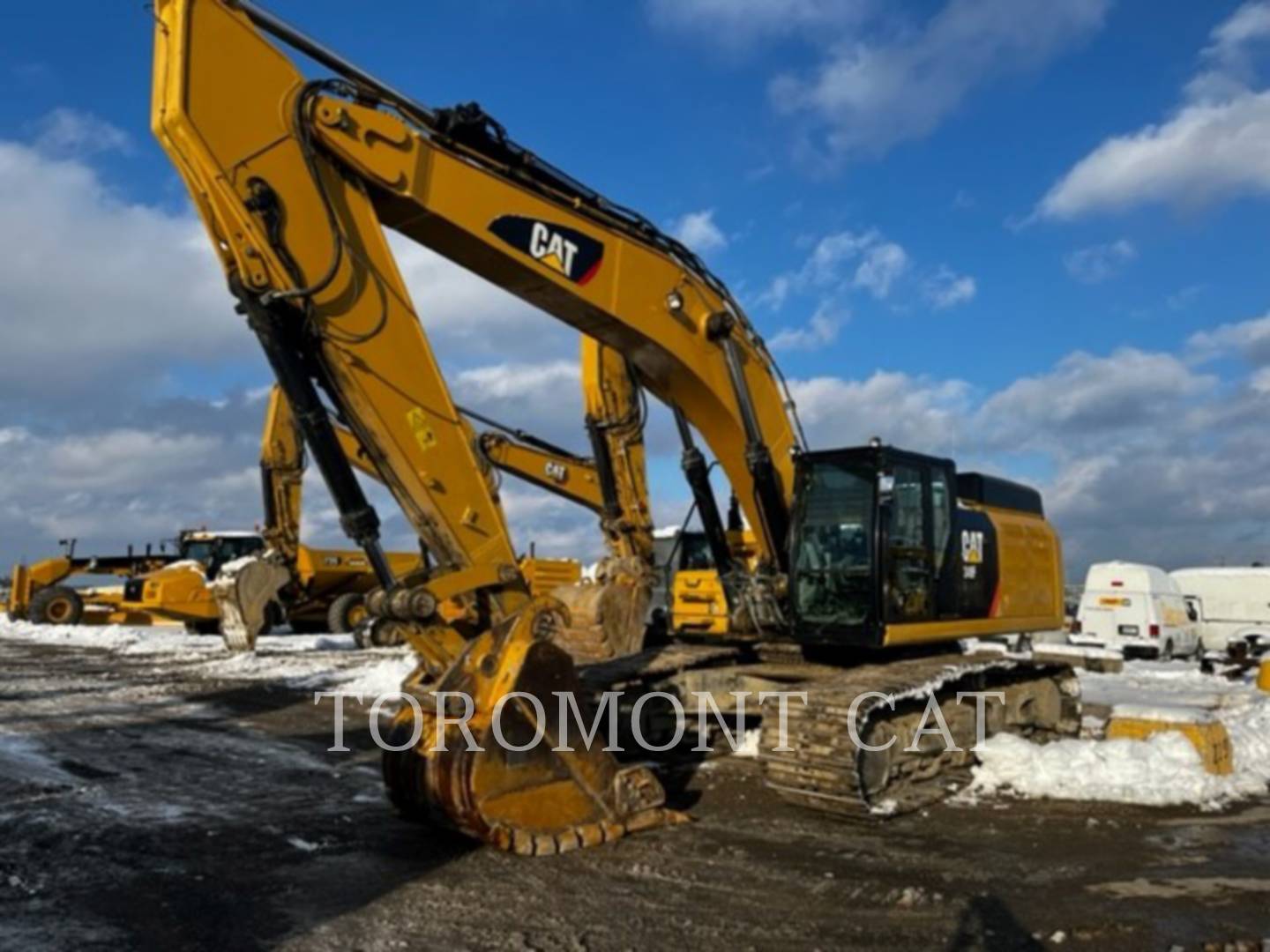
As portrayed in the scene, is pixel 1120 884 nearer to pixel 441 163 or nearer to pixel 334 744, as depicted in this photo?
pixel 441 163

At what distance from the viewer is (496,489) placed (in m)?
8.77

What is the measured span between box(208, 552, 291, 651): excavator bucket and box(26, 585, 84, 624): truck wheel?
10.9 metres

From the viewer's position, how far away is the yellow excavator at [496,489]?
21.0ft

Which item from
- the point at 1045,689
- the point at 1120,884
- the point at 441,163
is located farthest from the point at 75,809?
the point at 1045,689

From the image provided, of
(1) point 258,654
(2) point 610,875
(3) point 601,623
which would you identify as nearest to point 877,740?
(2) point 610,875

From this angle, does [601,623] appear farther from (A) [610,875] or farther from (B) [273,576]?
(B) [273,576]

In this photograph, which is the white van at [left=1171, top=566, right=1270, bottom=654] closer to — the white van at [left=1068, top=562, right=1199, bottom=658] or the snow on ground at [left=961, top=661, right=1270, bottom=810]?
the white van at [left=1068, top=562, right=1199, bottom=658]

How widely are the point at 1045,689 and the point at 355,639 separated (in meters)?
14.8

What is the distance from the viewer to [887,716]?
793 centimetres

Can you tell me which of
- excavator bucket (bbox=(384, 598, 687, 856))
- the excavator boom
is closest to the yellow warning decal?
the excavator boom

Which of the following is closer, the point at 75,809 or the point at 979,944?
the point at 979,944

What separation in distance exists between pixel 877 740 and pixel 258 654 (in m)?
14.9

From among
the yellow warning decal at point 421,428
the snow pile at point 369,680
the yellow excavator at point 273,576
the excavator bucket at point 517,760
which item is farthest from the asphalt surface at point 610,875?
the yellow excavator at point 273,576

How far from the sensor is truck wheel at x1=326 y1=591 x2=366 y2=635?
24547 millimetres
